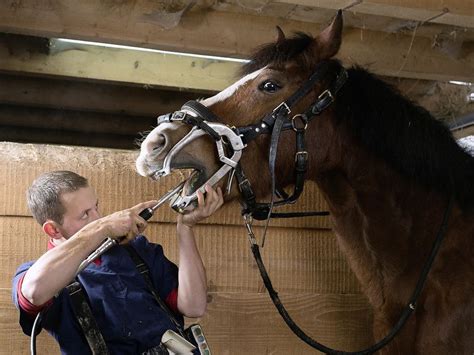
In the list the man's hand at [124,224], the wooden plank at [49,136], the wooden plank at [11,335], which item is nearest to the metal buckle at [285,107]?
the man's hand at [124,224]

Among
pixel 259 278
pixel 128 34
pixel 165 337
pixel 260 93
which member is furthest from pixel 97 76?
pixel 165 337

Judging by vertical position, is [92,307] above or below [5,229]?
below

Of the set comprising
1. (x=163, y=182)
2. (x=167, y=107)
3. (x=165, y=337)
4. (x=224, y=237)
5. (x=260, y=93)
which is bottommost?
(x=165, y=337)

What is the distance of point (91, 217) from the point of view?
230 cm

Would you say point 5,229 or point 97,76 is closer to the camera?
point 5,229

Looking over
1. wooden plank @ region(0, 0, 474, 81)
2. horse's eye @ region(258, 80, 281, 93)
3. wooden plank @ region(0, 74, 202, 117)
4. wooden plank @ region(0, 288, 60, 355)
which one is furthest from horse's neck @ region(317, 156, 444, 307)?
wooden plank @ region(0, 74, 202, 117)

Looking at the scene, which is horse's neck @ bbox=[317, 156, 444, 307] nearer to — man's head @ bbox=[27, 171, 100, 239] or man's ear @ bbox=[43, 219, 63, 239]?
man's head @ bbox=[27, 171, 100, 239]

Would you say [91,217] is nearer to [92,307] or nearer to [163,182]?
[92,307]

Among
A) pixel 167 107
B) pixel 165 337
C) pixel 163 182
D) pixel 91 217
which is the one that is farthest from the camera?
pixel 167 107

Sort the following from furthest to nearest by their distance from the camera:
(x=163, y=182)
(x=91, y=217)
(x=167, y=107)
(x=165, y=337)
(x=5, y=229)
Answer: (x=167, y=107) < (x=163, y=182) < (x=5, y=229) < (x=91, y=217) < (x=165, y=337)

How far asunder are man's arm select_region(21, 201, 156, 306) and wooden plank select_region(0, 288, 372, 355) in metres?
1.00

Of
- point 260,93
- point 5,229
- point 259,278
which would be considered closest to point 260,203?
point 260,93

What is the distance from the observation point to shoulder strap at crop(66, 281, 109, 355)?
82.8 inches

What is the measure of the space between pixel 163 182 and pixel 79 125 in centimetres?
320
